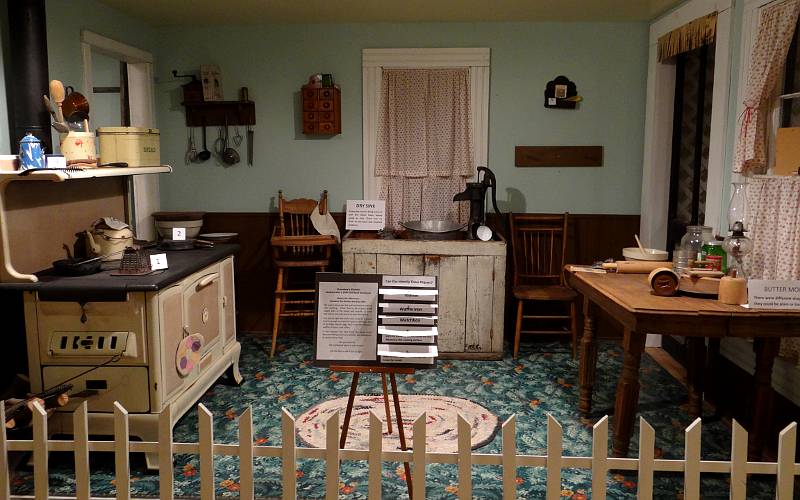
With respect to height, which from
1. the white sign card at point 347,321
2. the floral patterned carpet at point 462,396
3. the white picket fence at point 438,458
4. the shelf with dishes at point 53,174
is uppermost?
the shelf with dishes at point 53,174

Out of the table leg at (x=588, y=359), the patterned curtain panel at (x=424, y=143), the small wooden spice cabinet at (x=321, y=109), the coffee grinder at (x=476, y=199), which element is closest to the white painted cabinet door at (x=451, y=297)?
the coffee grinder at (x=476, y=199)

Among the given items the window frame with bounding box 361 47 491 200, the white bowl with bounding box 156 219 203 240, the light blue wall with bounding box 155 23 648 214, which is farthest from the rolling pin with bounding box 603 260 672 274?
the white bowl with bounding box 156 219 203 240

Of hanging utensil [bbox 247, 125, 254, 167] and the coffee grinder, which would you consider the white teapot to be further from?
the coffee grinder

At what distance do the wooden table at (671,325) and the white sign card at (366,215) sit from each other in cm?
188

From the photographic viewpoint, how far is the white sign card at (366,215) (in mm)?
5051

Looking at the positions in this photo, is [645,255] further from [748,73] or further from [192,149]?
[192,149]

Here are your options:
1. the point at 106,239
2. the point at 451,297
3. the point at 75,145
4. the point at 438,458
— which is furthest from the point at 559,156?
the point at 438,458

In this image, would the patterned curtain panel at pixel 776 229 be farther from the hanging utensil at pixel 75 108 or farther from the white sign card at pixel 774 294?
the hanging utensil at pixel 75 108

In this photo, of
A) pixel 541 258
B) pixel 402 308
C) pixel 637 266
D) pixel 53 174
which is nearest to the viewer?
pixel 402 308

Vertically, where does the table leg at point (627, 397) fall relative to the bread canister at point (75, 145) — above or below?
below

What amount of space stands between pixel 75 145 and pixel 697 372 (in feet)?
11.2

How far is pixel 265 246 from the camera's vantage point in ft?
17.6

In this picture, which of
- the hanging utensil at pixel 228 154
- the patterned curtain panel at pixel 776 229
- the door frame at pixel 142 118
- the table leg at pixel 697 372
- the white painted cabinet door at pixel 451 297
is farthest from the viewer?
the hanging utensil at pixel 228 154

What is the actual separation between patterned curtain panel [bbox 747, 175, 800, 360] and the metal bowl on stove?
1.93m
